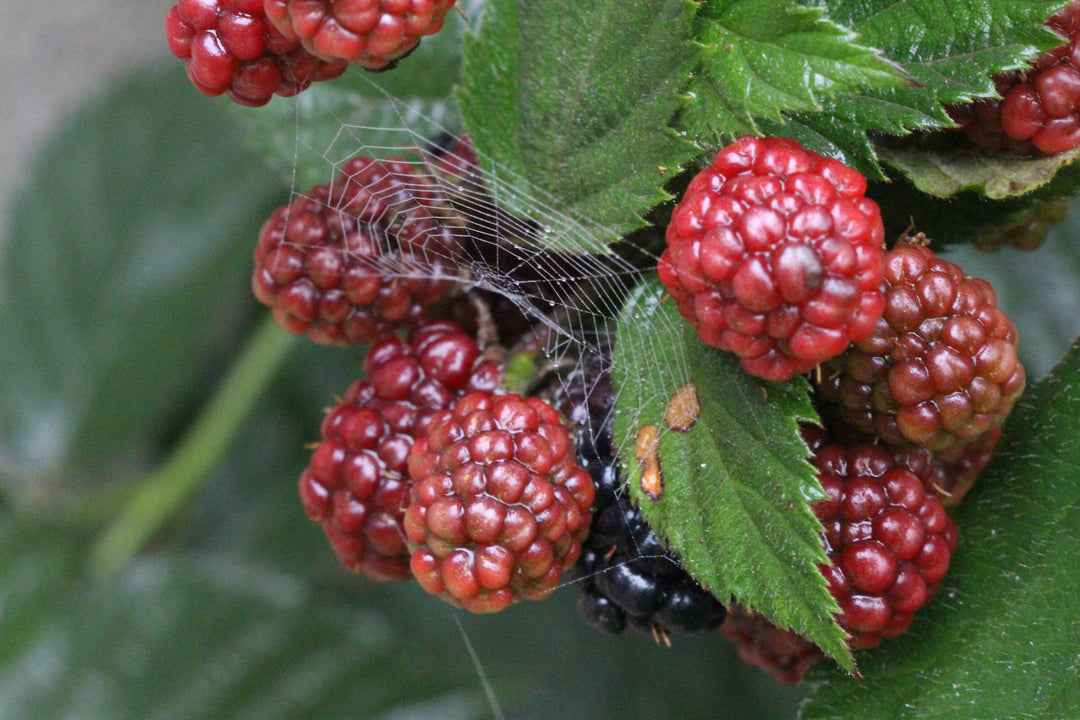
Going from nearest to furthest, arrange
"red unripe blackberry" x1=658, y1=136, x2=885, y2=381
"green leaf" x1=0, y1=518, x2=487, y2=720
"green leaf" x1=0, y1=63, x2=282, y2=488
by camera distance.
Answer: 1. "red unripe blackberry" x1=658, y1=136, x2=885, y2=381
2. "green leaf" x1=0, y1=518, x2=487, y2=720
3. "green leaf" x1=0, y1=63, x2=282, y2=488

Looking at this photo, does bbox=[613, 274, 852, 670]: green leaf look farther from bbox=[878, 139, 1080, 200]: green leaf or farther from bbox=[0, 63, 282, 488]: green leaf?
bbox=[0, 63, 282, 488]: green leaf

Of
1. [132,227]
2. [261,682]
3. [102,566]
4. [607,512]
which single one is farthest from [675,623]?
[132,227]

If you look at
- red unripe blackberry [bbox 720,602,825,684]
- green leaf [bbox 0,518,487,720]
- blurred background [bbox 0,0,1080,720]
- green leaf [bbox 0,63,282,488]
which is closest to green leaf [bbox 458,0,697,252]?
red unripe blackberry [bbox 720,602,825,684]

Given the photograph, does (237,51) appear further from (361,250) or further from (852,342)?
(852,342)

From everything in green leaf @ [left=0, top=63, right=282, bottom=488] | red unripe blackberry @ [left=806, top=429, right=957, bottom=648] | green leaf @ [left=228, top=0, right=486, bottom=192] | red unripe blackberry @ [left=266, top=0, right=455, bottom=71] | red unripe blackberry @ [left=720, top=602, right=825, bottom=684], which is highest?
red unripe blackberry @ [left=266, top=0, right=455, bottom=71]

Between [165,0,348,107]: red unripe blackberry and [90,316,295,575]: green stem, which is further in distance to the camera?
[90,316,295,575]: green stem

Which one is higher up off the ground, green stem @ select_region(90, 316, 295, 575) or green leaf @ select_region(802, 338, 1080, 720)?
green leaf @ select_region(802, 338, 1080, 720)

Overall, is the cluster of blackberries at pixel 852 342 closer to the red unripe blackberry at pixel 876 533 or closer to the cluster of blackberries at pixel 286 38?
the red unripe blackberry at pixel 876 533

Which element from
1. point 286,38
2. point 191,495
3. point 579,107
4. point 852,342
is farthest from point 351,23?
point 191,495
